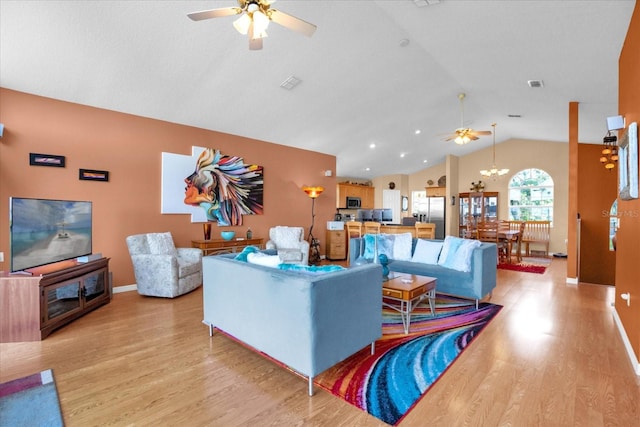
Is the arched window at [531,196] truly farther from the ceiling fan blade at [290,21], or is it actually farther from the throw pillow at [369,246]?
the ceiling fan blade at [290,21]

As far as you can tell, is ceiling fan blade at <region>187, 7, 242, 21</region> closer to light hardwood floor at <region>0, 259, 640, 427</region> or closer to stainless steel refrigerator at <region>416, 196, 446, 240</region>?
light hardwood floor at <region>0, 259, 640, 427</region>

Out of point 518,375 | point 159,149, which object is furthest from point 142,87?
point 518,375

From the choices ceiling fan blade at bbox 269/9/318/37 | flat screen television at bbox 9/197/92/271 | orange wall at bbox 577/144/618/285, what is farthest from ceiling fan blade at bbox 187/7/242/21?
orange wall at bbox 577/144/618/285

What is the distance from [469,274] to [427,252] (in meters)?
0.71

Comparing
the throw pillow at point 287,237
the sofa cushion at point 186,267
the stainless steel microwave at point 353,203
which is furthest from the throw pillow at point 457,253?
the stainless steel microwave at point 353,203

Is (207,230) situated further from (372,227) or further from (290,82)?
(372,227)

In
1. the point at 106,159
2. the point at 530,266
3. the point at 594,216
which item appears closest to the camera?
the point at 106,159

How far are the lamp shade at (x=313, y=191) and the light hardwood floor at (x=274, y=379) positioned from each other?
400 cm

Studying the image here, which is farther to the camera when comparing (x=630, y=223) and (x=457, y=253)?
(x=457, y=253)

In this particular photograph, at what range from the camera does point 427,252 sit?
4.46m

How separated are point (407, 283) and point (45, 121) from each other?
4860 mm

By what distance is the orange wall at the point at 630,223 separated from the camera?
2496mm

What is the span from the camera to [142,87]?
407cm

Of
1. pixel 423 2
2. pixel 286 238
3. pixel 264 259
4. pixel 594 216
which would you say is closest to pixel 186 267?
pixel 286 238
